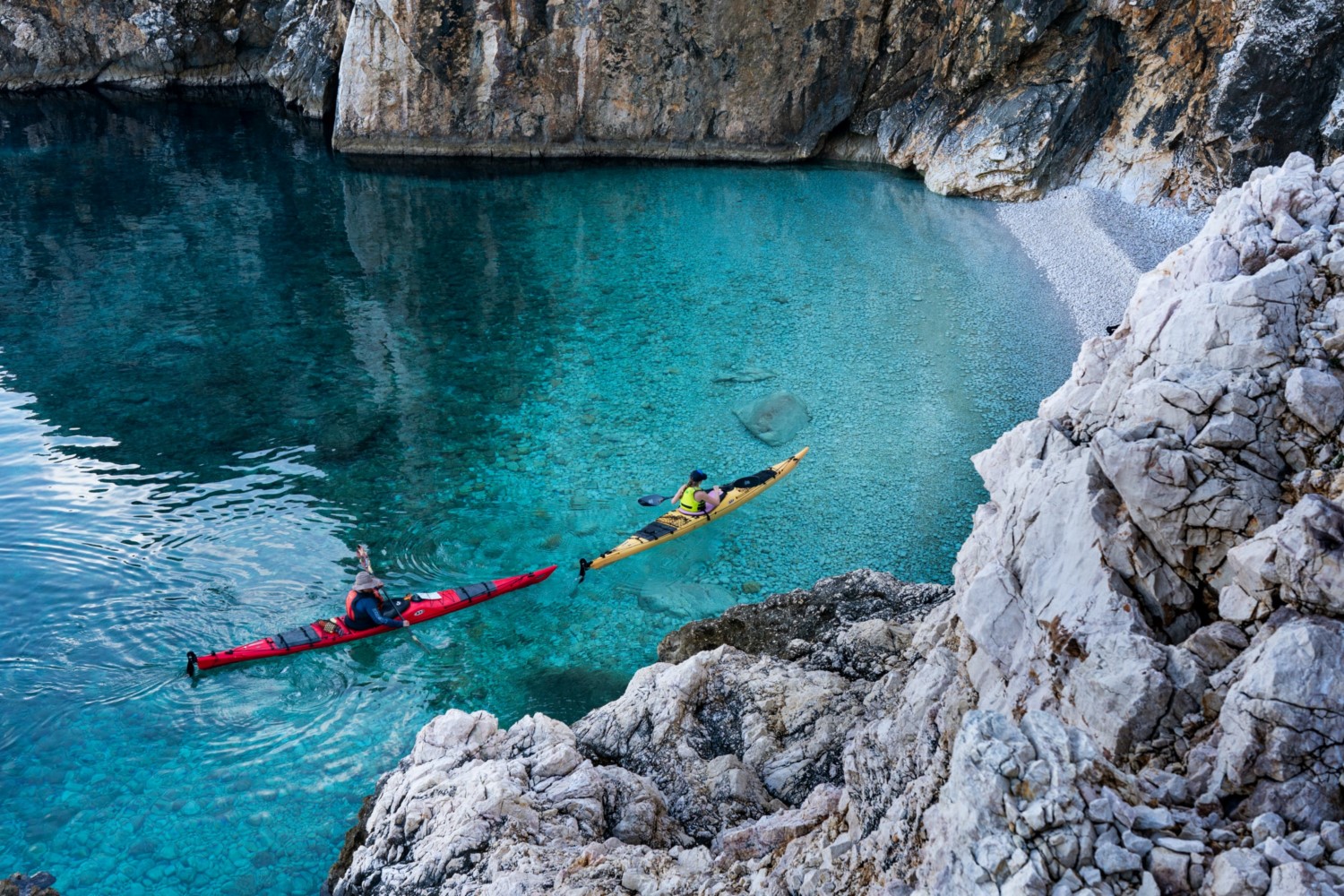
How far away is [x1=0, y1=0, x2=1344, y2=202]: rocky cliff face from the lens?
2442 centimetres

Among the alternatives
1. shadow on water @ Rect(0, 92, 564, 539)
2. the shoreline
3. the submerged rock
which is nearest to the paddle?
shadow on water @ Rect(0, 92, 564, 539)

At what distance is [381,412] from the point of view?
1744 centimetres

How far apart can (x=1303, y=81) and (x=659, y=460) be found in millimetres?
18697

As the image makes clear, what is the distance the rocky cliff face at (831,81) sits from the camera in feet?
80.1

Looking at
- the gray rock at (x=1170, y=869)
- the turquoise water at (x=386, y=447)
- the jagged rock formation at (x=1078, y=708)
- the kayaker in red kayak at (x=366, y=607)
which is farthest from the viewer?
the kayaker in red kayak at (x=366, y=607)

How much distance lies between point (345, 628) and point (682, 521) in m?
4.95

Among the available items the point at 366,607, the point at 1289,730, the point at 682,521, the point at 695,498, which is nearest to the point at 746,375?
the point at 695,498

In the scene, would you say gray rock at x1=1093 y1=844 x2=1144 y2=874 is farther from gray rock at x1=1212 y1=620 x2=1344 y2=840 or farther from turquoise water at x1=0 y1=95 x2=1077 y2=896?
turquoise water at x1=0 y1=95 x2=1077 y2=896

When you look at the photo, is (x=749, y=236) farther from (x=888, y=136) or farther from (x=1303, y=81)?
(x=1303, y=81)

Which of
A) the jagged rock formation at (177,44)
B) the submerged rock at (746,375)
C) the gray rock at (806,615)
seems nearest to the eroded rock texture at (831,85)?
the jagged rock formation at (177,44)

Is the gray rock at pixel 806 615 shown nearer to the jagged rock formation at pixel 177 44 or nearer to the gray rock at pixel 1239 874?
the gray rock at pixel 1239 874

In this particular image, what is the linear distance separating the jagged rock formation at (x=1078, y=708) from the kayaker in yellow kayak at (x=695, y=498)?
17.2 ft

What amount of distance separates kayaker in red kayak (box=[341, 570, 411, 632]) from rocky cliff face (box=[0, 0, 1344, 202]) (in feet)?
76.9

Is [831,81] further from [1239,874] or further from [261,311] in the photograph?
[1239,874]
